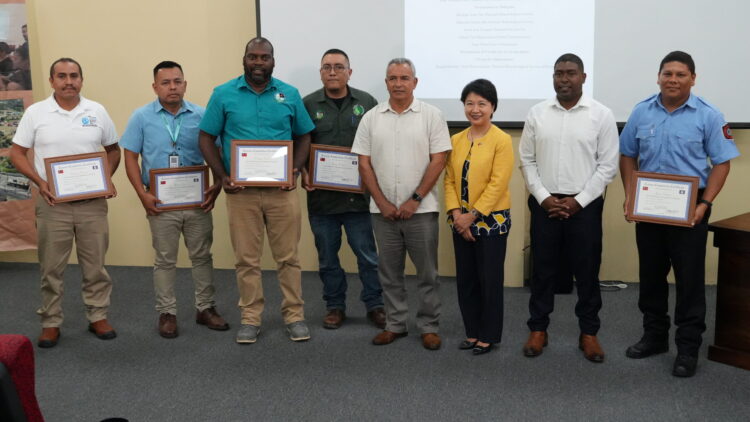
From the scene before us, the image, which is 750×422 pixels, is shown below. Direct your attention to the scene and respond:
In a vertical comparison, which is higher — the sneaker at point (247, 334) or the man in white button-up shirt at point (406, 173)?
the man in white button-up shirt at point (406, 173)

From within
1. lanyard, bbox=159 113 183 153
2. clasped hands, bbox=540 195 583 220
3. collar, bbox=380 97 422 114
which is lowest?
clasped hands, bbox=540 195 583 220

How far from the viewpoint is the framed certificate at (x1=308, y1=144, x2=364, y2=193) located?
3.72 metres

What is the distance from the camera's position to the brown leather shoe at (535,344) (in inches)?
135

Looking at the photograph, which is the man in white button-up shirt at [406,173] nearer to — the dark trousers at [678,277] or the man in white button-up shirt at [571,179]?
the man in white button-up shirt at [571,179]

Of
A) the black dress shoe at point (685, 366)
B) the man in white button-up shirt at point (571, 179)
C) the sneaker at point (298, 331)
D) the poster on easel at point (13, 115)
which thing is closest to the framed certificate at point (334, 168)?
the sneaker at point (298, 331)

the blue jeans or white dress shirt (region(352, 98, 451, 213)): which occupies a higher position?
white dress shirt (region(352, 98, 451, 213))

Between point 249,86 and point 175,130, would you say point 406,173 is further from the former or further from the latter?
point 175,130

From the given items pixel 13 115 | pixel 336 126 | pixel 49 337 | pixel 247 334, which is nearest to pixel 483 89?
pixel 336 126

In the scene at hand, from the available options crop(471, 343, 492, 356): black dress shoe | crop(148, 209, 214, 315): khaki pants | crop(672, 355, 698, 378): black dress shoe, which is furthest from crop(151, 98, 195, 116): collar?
crop(672, 355, 698, 378): black dress shoe

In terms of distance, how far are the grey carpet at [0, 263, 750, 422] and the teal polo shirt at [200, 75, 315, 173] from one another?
102 cm

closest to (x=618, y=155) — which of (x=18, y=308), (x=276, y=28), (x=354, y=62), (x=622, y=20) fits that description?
(x=622, y=20)

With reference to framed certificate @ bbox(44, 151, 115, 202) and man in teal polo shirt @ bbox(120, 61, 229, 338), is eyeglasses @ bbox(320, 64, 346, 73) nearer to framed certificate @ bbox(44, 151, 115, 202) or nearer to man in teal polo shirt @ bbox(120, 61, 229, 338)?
man in teal polo shirt @ bbox(120, 61, 229, 338)

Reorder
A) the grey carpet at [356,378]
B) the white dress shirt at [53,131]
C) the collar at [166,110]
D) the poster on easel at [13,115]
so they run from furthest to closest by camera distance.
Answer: the poster on easel at [13,115] → the collar at [166,110] → the white dress shirt at [53,131] → the grey carpet at [356,378]

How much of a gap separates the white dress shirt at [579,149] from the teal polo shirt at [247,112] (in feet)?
4.22
